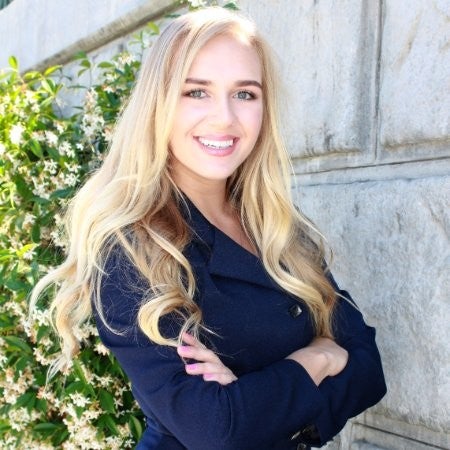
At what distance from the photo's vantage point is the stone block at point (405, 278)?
1.90 m

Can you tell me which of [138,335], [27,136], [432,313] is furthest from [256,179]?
[27,136]

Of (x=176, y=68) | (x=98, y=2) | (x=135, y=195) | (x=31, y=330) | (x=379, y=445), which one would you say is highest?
(x=98, y=2)

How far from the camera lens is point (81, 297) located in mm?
1847

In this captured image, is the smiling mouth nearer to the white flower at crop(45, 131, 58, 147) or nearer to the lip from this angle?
the lip

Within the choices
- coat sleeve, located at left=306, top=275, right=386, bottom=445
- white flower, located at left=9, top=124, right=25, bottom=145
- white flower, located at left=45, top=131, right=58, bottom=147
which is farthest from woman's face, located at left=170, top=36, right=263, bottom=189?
white flower, located at left=9, top=124, right=25, bottom=145

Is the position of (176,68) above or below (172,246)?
above

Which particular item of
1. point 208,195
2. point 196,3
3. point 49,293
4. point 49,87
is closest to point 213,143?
point 208,195

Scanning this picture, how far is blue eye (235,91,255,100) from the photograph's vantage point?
198 centimetres

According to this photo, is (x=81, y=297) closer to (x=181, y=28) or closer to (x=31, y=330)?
(x=181, y=28)

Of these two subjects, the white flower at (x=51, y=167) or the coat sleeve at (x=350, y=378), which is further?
the white flower at (x=51, y=167)

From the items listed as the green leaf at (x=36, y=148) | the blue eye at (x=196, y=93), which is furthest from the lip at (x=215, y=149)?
the green leaf at (x=36, y=148)

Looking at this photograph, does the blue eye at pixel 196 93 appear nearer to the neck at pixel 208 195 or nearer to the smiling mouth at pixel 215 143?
the smiling mouth at pixel 215 143

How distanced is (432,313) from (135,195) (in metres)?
0.80

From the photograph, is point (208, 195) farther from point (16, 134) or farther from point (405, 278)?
point (16, 134)
